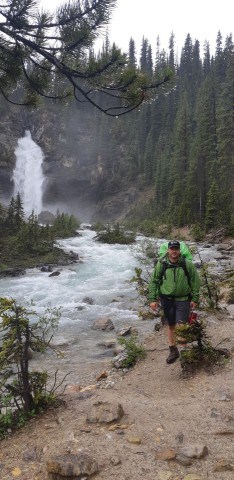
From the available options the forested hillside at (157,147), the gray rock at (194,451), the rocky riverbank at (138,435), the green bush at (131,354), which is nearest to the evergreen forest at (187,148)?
the forested hillside at (157,147)

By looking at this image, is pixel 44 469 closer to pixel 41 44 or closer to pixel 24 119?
pixel 41 44

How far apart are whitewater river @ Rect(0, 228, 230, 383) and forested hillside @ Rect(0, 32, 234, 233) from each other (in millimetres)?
19041

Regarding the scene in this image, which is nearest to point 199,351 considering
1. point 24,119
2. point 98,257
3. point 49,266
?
point 49,266

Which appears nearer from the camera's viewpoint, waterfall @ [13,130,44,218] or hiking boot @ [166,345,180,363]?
hiking boot @ [166,345,180,363]

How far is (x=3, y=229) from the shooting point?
23.9 m

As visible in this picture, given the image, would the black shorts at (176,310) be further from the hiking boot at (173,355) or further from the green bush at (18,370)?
the green bush at (18,370)

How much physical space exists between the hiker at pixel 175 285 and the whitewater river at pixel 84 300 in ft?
6.64

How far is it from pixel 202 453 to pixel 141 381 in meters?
2.31

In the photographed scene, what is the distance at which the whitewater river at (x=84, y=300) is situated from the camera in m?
7.99

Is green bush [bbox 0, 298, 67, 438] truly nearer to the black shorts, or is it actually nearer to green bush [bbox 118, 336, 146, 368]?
the black shorts

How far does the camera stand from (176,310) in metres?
5.41

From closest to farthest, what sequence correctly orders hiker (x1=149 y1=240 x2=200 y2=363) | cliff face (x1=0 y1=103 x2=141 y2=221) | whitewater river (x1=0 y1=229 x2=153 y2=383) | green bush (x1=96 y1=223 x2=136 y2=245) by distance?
hiker (x1=149 y1=240 x2=200 y2=363), whitewater river (x1=0 y1=229 x2=153 y2=383), green bush (x1=96 y1=223 x2=136 y2=245), cliff face (x1=0 y1=103 x2=141 y2=221)

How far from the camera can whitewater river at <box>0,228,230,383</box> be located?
26.2 feet

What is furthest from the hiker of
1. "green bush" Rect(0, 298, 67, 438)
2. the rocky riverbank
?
"green bush" Rect(0, 298, 67, 438)
